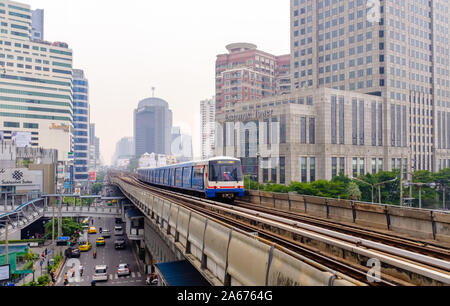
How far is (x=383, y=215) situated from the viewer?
54.1 feet

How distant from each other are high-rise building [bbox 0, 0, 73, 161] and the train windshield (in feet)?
353

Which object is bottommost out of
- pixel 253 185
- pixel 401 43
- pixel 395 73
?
pixel 253 185

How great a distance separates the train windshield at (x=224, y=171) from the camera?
1160 inches

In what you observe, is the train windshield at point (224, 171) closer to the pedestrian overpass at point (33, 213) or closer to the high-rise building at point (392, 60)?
the pedestrian overpass at point (33, 213)

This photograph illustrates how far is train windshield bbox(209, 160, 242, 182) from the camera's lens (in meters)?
29.5

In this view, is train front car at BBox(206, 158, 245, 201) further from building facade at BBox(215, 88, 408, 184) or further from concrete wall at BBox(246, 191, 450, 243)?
building facade at BBox(215, 88, 408, 184)

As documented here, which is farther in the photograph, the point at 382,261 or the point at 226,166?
the point at 226,166

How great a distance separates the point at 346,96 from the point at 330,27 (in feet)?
80.0

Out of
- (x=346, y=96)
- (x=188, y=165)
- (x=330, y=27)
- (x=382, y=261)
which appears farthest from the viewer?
(x=330, y=27)

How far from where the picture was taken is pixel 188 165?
3600cm

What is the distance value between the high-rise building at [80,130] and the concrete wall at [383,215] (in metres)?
153

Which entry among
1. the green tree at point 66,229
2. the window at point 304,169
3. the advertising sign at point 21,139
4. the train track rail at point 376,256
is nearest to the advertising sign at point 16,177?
the green tree at point 66,229
